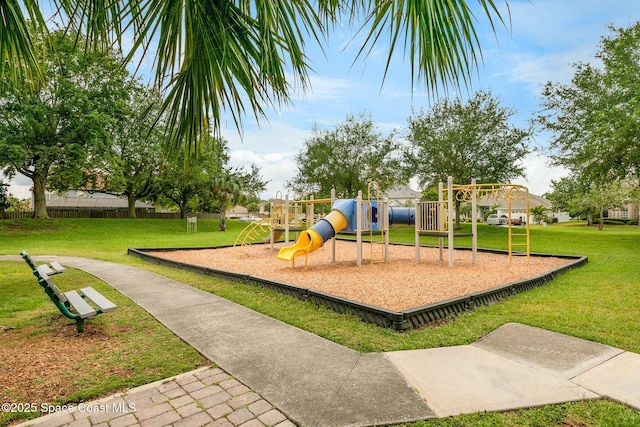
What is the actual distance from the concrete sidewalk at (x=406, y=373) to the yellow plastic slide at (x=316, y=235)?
4.10 meters

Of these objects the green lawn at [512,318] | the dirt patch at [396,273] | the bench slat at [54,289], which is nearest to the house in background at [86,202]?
the dirt patch at [396,273]

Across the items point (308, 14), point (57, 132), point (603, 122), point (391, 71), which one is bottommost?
point (391, 71)

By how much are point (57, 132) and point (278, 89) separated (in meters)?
27.7

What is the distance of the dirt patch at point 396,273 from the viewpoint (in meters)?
5.88

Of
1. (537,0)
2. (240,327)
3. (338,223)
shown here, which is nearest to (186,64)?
(537,0)

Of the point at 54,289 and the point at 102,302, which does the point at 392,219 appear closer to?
the point at 102,302

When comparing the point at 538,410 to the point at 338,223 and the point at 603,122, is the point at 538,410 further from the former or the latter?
the point at 603,122

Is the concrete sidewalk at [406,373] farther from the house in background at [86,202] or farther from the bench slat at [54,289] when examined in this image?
the house in background at [86,202]

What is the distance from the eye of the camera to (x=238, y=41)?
7.90 feet

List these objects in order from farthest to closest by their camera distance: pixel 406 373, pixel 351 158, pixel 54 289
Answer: pixel 351 158, pixel 54 289, pixel 406 373

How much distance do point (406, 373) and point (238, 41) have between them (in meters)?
2.96

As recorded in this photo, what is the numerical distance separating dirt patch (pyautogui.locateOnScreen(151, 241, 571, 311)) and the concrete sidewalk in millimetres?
1621

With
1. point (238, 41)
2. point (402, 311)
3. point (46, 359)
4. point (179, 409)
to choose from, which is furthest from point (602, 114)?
point (46, 359)

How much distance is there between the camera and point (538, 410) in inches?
95.3
